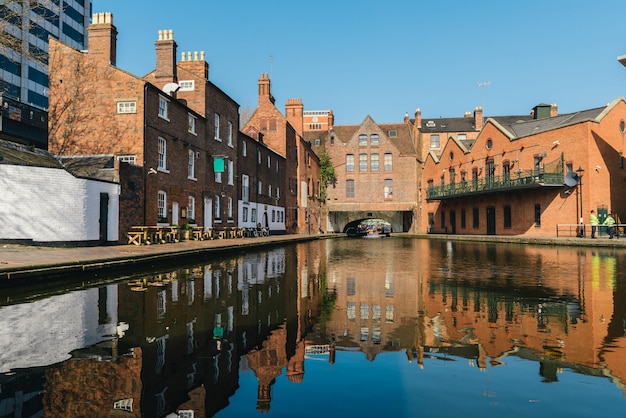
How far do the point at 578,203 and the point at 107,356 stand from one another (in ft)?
118

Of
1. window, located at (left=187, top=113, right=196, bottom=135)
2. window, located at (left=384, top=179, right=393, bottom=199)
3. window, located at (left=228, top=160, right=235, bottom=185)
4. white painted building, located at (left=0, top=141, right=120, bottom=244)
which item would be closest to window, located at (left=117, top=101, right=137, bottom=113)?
white painted building, located at (left=0, top=141, right=120, bottom=244)

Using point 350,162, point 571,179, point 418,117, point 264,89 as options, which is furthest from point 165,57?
point 418,117

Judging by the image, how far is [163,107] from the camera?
80.6ft

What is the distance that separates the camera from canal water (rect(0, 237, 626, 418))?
3.54 m

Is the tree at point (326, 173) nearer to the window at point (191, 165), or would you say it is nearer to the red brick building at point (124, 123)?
the window at point (191, 165)

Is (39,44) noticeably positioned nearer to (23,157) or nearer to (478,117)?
(23,157)

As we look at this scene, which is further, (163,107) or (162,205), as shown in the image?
(163,107)

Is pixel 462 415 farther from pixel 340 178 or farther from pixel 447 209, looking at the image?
pixel 340 178

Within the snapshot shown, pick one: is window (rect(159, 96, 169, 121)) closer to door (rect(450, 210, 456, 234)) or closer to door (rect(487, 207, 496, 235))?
door (rect(487, 207, 496, 235))

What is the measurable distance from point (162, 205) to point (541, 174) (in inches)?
1083

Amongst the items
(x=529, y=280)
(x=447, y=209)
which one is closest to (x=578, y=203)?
(x=447, y=209)

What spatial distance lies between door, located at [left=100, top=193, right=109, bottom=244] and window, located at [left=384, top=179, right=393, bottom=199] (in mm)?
43757

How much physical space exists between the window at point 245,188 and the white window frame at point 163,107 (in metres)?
11.6

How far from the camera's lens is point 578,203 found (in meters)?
33.2
